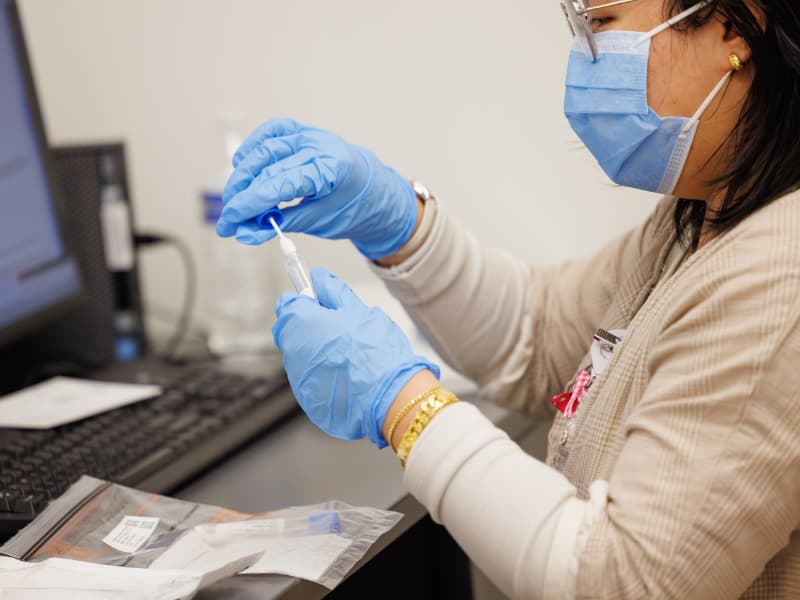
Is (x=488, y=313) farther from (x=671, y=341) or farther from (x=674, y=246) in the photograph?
(x=671, y=341)

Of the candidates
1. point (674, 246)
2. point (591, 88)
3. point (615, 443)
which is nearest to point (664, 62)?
point (591, 88)

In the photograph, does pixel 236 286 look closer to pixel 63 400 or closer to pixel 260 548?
pixel 63 400

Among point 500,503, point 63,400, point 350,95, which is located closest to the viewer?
point 500,503

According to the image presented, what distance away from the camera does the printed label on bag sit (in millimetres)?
754

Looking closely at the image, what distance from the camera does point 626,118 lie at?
79 cm

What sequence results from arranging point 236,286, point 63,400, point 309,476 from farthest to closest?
point 236,286, point 63,400, point 309,476

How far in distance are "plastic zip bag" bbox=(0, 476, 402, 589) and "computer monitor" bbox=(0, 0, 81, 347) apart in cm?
46

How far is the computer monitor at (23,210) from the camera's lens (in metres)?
1.18

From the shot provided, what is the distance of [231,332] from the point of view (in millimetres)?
1501

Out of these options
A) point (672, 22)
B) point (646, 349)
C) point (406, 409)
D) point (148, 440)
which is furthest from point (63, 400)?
point (672, 22)

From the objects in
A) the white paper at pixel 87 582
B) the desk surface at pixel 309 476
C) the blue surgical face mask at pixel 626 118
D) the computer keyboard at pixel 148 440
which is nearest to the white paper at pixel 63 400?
the computer keyboard at pixel 148 440

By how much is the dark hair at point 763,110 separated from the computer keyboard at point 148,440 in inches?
23.3

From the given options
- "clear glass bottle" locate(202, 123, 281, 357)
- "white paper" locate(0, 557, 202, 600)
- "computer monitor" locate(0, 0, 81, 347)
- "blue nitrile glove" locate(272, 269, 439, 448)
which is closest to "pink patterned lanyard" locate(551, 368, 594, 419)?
"blue nitrile glove" locate(272, 269, 439, 448)

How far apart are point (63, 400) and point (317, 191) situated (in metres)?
0.48
